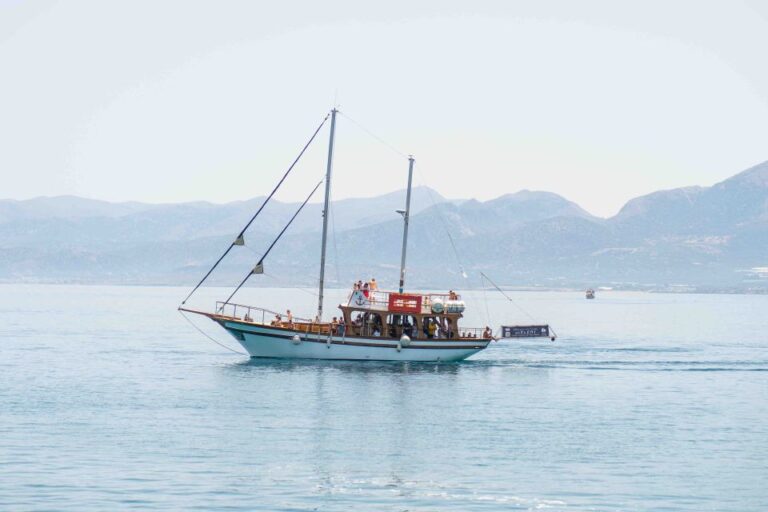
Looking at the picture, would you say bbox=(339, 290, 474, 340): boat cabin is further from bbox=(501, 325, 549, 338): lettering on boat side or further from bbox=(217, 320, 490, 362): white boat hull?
bbox=(501, 325, 549, 338): lettering on boat side

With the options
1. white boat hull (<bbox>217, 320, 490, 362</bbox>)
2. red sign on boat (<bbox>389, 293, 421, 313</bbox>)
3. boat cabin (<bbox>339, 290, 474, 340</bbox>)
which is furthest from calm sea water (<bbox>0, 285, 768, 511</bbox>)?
red sign on boat (<bbox>389, 293, 421, 313</bbox>)

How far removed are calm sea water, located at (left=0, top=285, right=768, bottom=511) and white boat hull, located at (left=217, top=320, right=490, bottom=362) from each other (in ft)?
3.35

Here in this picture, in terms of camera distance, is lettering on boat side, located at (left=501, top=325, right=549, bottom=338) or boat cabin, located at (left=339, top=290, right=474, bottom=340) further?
lettering on boat side, located at (left=501, top=325, right=549, bottom=338)

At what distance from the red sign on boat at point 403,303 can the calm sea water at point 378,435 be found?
4.51m

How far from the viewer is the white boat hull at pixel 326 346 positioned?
295ft

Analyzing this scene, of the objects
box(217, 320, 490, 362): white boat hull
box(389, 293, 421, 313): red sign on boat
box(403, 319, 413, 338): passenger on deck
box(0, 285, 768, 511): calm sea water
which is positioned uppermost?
box(389, 293, 421, 313): red sign on boat

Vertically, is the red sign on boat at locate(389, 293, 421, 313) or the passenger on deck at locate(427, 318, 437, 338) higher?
the red sign on boat at locate(389, 293, 421, 313)

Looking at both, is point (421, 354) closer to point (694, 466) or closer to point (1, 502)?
point (694, 466)

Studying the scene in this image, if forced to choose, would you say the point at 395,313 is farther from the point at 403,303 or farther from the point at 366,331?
the point at 366,331

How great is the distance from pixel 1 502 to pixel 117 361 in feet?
201

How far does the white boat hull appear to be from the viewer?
9006cm

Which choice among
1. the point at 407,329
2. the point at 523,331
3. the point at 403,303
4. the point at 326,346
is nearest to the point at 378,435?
the point at 326,346

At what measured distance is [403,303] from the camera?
297 ft

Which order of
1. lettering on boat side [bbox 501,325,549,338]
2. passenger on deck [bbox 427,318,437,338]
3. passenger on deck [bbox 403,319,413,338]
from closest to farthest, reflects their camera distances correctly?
passenger on deck [bbox 403,319,413,338], passenger on deck [bbox 427,318,437,338], lettering on boat side [bbox 501,325,549,338]
